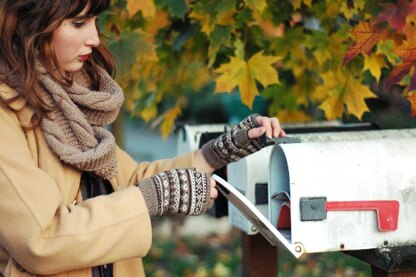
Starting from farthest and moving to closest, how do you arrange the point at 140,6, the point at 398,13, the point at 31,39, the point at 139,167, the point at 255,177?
the point at 140,6 → the point at 255,177 → the point at 139,167 → the point at 398,13 → the point at 31,39

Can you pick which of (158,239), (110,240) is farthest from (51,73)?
(158,239)

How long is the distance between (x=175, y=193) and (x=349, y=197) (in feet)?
1.53

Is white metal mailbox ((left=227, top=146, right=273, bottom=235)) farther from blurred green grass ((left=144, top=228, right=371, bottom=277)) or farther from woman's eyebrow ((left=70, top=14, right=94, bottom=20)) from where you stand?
blurred green grass ((left=144, top=228, right=371, bottom=277))

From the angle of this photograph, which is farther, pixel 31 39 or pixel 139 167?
pixel 139 167

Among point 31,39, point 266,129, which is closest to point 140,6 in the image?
point 266,129

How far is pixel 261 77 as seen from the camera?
3443 mm

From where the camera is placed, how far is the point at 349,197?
2330 mm

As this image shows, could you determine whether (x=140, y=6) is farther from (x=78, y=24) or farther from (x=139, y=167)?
(x=78, y=24)

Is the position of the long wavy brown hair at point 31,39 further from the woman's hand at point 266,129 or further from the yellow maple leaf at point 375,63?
the yellow maple leaf at point 375,63

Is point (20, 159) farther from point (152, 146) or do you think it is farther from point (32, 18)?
point (152, 146)

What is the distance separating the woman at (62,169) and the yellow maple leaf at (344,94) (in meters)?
1.44

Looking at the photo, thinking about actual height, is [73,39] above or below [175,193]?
above

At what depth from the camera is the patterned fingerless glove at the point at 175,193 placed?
7.38ft

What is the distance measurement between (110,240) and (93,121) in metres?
0.37
